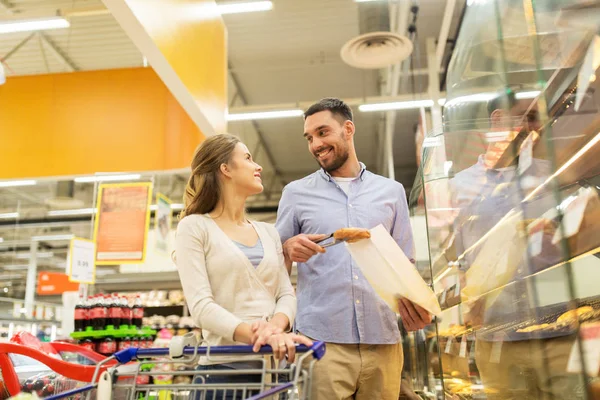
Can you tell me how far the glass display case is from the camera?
167 cm

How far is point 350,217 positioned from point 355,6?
8.00m

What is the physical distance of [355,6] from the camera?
9508 mm

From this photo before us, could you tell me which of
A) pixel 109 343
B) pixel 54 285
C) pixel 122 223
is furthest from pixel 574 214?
pixel 54 285

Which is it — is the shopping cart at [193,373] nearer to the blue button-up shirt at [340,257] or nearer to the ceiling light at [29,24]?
the blue button-up shirt at [340,257]

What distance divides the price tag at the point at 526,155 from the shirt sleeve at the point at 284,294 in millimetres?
917

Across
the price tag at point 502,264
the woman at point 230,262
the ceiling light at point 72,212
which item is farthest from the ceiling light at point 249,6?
the ceiling light at point 72,212

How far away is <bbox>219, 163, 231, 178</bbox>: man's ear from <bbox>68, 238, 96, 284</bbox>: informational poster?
17.5 ft

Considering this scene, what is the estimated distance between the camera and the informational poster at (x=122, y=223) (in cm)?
733

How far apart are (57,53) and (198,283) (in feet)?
33.6

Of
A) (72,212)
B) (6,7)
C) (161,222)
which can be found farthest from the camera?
(72,212)

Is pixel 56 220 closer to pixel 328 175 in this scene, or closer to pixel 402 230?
pixel 328 175

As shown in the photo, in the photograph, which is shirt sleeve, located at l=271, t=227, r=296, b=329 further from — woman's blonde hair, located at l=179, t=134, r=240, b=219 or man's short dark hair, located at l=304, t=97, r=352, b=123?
man's short dark hair, located at l=304, t=97, r=352, b=123

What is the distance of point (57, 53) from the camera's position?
10.5 metres

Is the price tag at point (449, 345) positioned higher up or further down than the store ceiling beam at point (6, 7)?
further down
